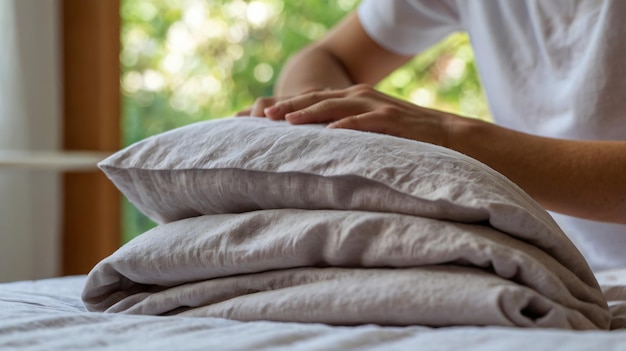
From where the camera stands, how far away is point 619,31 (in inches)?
49.6

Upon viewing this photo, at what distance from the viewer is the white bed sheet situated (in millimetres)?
522

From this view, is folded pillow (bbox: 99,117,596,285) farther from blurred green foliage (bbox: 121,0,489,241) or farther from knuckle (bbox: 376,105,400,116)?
blurred green foliage (bbox: 121,0,489,241)

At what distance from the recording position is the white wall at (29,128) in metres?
2.29

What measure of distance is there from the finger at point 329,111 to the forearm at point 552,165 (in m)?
0.11

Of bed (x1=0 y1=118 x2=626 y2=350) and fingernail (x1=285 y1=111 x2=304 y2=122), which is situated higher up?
fingernail (x1=285 y1=111 x2=304 y2=122)

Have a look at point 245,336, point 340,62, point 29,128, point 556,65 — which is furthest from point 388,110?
point 29,128

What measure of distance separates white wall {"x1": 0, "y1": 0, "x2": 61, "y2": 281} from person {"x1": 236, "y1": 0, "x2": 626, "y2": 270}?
1.02 metres

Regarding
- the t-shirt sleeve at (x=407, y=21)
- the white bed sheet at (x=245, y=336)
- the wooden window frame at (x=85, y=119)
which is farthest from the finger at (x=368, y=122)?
the wooden window frame at (x=85, y=119)

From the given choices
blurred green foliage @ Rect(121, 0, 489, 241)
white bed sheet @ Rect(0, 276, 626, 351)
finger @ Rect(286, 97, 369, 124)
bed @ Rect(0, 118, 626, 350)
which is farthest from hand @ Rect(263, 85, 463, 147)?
blurred green foliage @ Rect(121, 0, 489, 241)

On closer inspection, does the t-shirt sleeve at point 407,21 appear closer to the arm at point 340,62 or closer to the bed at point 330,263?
the arm at point 340,62

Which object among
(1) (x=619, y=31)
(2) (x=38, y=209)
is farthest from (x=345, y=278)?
(2) (x=38, y=209)

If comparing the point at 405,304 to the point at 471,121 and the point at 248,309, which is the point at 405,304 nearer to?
the point at 248,309

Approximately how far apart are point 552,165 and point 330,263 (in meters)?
0.35

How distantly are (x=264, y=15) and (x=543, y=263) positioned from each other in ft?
10.8
